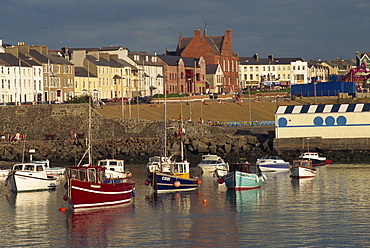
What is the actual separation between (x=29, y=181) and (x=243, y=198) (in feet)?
58.1

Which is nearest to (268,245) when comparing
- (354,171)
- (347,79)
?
(354,171)

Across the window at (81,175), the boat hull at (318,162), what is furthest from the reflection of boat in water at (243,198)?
the boat hull at (318,162)

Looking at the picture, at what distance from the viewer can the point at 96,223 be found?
40.4 metres

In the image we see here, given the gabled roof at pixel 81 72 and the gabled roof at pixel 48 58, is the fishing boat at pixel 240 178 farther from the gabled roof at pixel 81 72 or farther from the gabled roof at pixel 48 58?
the gabled roof at pixel 81 72

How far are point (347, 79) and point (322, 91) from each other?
12.5 meters

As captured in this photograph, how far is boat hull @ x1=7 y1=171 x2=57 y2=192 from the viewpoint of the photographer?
181ft

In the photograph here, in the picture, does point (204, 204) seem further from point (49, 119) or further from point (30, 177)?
point (49, 119)

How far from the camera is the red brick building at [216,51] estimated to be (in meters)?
168

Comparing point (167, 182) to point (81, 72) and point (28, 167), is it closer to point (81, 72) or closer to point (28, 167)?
point (28, 167)

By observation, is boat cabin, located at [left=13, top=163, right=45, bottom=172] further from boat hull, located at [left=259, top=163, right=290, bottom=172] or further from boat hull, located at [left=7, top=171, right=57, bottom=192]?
boat hull, located at [left=259, top=163, right=290, bottom=172]

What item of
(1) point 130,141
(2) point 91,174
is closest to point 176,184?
(2) point 91,174

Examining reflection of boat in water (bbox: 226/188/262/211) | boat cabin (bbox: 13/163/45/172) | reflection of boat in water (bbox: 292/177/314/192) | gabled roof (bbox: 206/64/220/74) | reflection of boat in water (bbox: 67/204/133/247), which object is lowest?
reflection of boat in water (bbox: 67/204/133/247)

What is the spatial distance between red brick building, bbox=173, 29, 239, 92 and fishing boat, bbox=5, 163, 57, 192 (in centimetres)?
11298

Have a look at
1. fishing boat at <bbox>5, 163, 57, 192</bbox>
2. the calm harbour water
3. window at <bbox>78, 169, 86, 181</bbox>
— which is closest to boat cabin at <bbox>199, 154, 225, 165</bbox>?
the calm harbour water
